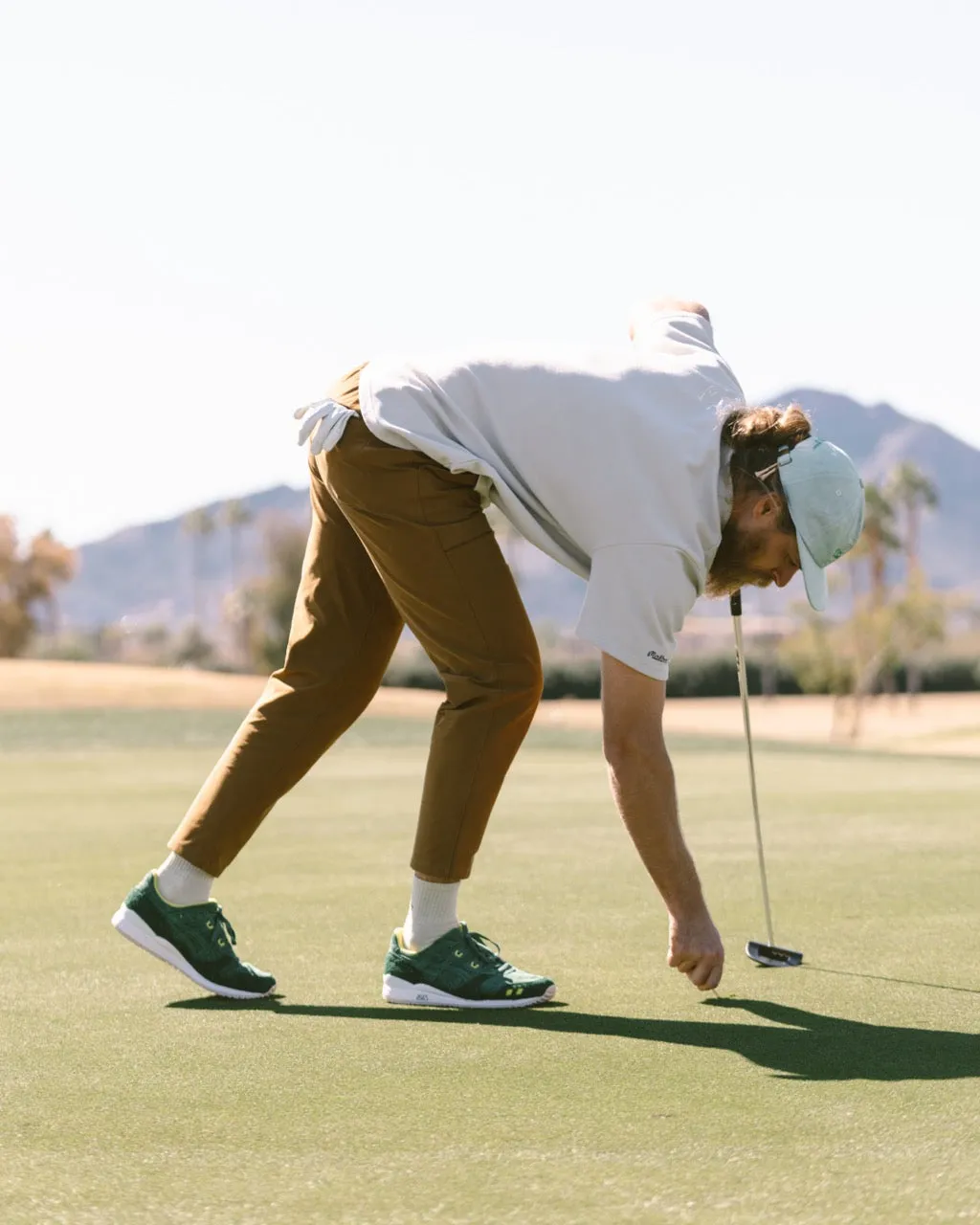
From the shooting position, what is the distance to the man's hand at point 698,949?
4.10 meters

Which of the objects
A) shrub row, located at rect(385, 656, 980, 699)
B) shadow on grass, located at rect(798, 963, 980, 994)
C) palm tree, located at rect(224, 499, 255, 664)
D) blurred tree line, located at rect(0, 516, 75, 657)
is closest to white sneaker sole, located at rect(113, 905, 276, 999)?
shadow on grass, located at rect(798, 963, 980, 994)

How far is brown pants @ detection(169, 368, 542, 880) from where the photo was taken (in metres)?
4.43

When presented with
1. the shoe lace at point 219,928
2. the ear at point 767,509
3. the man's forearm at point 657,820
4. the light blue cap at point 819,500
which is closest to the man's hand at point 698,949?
the man's forearm at point 657,820

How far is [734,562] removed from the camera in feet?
13.9

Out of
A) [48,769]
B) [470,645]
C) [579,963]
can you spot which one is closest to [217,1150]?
[470,645]

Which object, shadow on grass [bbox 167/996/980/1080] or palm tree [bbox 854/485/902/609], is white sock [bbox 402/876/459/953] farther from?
palm tree [bbox 854/485/902/609]

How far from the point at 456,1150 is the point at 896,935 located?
2595mm

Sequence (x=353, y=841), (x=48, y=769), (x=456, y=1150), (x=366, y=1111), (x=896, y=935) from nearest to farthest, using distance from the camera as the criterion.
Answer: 1. (x=456, y=1150)
2. (x=366, y=1111)
3. (x=896, y=935)
4. (x=353, y=841)
5. (x=48, y=769)

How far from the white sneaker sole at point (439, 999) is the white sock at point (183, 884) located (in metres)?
0.60

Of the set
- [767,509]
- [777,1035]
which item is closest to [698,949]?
[777,1035]

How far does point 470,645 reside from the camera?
4.47m

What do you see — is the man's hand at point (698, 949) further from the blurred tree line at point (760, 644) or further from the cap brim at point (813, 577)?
the blurred tree line at point (760, 644)

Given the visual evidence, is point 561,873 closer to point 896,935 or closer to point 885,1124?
point 896,935

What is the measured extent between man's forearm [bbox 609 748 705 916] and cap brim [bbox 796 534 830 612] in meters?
0.52
